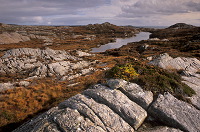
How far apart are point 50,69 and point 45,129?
27.7m

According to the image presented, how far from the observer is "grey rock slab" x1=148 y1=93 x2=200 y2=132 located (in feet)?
24.9

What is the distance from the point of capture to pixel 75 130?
21.9 feet

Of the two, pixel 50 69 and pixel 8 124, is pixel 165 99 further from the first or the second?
pixel 50 69

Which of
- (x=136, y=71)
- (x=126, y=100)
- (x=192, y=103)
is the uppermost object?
(x=136, y=71)

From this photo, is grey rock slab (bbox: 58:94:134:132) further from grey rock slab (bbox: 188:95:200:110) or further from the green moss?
grey rock slab (bbox: 188:95:200:110)

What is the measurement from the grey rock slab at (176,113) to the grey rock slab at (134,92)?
0.52 metres

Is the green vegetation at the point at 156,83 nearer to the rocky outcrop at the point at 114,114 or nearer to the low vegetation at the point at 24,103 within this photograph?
the rocky outcrop at the point at 114,114

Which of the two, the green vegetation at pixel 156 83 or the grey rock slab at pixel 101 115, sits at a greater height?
the green vegetation at pixel 156 83

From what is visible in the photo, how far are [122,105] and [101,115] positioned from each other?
1.60m

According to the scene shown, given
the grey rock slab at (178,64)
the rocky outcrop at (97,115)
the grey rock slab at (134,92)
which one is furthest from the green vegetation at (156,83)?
the grey rock slab at (178,64)

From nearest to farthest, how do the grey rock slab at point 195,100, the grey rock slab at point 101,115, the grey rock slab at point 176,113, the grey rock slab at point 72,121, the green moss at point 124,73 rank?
the grey rock slab at point 72,121 < the grey rock slab at point 101,115 < the grey rock slab at point 176,113 < the grey rock slab at point 195,100 < the green moss at point 124,73

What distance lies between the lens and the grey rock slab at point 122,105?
786 cm

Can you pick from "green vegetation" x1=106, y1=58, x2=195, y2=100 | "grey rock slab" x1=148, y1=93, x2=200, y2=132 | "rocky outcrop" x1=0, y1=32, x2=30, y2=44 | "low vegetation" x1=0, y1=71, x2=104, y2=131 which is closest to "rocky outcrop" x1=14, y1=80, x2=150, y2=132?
"grey rock slab" x1=148, y1=93, x2=200, y2=132

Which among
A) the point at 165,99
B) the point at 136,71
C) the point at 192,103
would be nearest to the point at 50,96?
the point at 136,71
